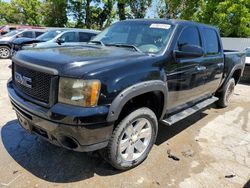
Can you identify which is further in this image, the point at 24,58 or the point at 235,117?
the point at 235,117

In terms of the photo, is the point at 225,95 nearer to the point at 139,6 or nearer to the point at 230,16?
the point at 230,16

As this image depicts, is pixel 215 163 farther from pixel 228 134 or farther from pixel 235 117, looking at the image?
pixel 235 117

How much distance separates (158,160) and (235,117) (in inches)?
116

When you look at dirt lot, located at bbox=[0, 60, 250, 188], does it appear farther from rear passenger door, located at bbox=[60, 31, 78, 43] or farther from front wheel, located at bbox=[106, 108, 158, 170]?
rear passenger door, located at bbox=[60, 31, 78, 43]

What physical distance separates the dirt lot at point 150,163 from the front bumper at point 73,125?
1.87 ft

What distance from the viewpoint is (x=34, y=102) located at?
3.08 m

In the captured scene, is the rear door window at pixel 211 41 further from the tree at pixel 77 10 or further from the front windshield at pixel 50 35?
the tree at pixel 77 10

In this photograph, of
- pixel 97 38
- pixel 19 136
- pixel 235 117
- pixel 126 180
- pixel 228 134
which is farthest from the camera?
pixel 235 117

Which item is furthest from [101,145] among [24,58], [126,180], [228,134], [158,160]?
[228,134]

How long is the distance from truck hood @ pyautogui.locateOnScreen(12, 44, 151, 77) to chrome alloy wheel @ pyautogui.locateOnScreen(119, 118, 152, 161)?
81 cm

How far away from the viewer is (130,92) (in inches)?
120

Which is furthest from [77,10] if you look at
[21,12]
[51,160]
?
[51,160]

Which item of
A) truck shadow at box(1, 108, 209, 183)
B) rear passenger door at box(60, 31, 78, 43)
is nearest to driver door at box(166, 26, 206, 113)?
truck shadow at box(1, 108, 209, 183)

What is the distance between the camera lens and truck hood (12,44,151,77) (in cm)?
282
